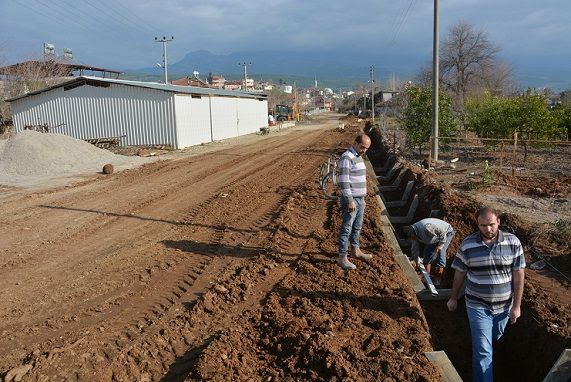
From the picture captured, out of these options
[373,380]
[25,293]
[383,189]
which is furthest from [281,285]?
[383,189]

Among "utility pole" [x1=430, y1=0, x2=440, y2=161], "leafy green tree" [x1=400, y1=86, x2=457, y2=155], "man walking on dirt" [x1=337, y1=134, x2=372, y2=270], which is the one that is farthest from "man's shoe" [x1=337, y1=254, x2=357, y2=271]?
"leafy green tree" [x1=400, y1=86, x2=457, y2=155]

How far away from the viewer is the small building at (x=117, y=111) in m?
26.0

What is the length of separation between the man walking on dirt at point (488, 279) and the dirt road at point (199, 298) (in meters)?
0.58

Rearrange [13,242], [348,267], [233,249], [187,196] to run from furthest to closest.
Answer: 1. [187,196]
2. [13,242]
3. [233,249]
4. [348,267]

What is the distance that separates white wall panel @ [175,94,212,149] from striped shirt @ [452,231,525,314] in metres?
23.4

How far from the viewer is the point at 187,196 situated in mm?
12375

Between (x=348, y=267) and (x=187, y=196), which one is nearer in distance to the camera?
(x=348, y=267)

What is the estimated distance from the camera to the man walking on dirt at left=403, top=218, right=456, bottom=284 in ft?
22.9

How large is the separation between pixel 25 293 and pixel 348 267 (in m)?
4.23

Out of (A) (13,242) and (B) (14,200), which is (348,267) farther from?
(B) (14,200)

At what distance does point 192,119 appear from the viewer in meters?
28.5

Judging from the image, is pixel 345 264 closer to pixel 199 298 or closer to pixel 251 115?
pixel 199 298

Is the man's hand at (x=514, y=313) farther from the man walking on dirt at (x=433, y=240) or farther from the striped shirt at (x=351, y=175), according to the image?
the man walking on dirt at (x=433, y=240)

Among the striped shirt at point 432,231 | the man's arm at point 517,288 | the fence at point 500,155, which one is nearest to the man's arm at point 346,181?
the striped shirt at point 432,231
